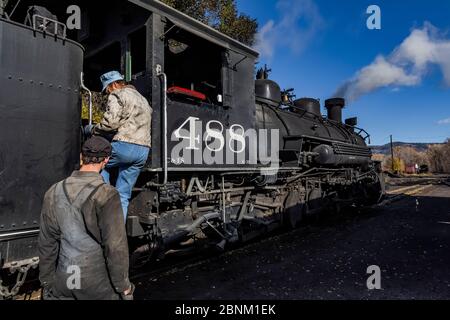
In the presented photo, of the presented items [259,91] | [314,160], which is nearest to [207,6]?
[259,91]

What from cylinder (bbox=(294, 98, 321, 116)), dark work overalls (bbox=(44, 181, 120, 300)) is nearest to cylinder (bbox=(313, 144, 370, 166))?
cylinder (bbox=(294, 98, 321, 116))

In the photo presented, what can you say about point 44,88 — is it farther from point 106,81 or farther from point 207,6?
point 207,6

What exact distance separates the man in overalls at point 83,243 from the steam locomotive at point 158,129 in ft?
2.82

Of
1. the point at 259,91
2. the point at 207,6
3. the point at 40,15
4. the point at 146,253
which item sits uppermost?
the point at 207,6

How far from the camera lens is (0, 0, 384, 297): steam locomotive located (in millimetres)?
2635

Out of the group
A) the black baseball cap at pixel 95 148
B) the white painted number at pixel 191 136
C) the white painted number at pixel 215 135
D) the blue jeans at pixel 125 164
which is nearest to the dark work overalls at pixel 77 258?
the black baseball cap at pixel 95 148

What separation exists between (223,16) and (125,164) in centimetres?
1448

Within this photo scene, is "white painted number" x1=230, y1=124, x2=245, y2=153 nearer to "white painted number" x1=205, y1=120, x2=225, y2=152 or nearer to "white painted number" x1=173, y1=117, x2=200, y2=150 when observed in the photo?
"white painted number" x1=205, y1=120, x2=225, y2=152

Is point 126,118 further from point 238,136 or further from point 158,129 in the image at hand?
point 238,136

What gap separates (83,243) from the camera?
75.4 inches

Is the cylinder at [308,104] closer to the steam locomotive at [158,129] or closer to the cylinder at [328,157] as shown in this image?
the cylinder at [328,157]

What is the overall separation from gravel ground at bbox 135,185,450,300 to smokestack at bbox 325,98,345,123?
19.0 ft
